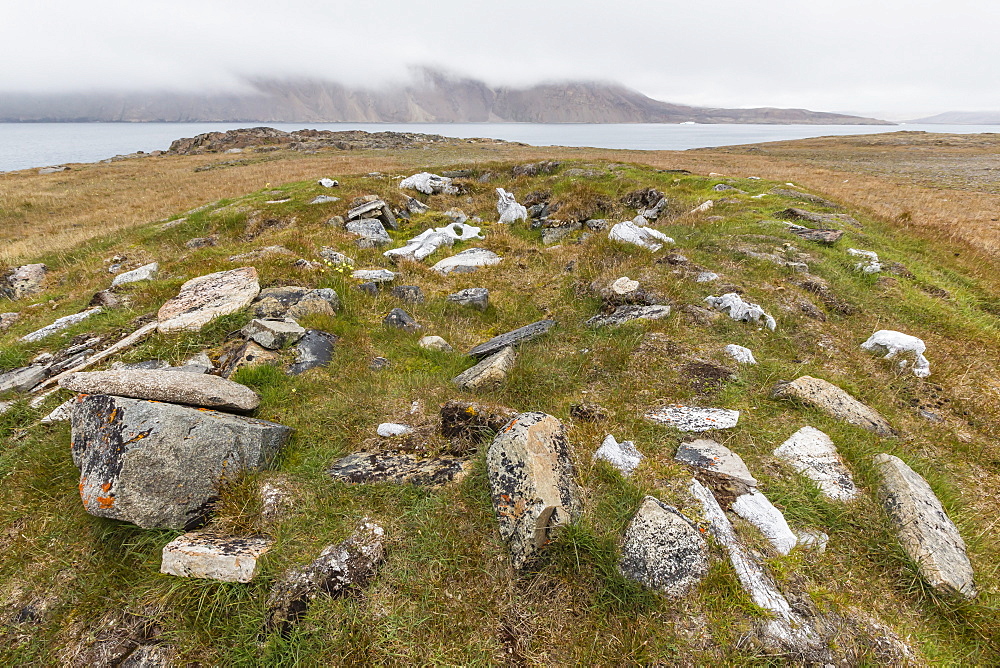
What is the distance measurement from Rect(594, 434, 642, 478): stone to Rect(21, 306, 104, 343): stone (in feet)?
36.0

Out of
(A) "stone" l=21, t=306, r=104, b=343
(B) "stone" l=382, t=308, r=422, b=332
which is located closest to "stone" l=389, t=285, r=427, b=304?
(B) "stone" l=382, t=308, r=422, b=332

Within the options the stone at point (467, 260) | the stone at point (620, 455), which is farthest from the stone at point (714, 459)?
the stone at point (467, 260)

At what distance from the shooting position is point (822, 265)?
10797 millimetres

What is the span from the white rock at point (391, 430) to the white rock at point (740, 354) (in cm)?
544

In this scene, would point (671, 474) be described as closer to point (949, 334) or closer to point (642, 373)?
point (642, 373)

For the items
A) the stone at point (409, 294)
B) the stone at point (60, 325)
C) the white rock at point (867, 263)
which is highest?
the white rock at point (867, 263)

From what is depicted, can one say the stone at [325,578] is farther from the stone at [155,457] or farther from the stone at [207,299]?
the stone at [207,299]

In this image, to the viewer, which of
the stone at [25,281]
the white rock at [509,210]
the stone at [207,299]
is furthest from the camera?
the white rock at [509,210]

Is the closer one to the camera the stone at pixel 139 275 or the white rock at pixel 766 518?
the white rock at pixel 766 518

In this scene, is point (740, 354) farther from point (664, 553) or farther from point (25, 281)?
point (25, 281)

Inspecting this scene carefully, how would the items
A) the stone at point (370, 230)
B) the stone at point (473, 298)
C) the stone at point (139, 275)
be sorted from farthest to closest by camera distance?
the stone at point (370, 230) < the stone at point (139, 275) < the stone at point (473, 298)

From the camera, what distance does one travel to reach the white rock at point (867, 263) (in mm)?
10758

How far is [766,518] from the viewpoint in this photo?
4043 millimetres

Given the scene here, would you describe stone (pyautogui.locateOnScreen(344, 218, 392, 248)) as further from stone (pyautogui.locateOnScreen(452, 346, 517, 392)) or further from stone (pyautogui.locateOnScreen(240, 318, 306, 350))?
stone (pyautogui.locateOnScreen(452, 346, 517, 392))
